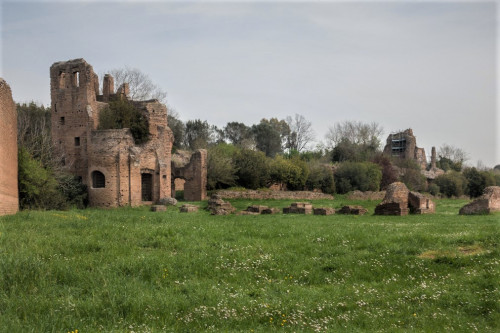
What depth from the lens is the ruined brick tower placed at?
2589 centimetres

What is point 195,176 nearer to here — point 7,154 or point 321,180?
point 321,180

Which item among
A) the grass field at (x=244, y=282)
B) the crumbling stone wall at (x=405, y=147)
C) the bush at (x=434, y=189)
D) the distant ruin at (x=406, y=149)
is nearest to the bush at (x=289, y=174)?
the bush at (x=434, y=189)

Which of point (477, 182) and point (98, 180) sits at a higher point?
point (98, 180)

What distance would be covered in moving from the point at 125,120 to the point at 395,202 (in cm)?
1764

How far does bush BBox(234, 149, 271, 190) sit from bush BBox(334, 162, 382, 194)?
8.27 meters

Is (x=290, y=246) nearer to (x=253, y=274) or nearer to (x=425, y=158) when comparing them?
(x=253, y=274)

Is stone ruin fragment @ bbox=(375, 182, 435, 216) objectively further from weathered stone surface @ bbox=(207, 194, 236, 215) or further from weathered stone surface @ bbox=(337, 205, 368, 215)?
weathered stone surface @ bbox=(207, 194, 236, 215)

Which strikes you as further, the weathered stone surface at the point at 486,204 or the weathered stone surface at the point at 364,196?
the weathered stone surface at the point at 364,196

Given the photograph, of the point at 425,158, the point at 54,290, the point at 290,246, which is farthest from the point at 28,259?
the point at 425,158

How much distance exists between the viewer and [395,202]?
20203 millimetres

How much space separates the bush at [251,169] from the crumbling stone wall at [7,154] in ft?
71.0

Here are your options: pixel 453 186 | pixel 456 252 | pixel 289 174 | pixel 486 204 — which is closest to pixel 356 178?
pixel 289 174

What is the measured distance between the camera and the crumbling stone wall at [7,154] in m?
13.4

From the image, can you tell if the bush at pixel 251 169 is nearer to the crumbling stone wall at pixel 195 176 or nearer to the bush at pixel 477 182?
the crumbling stone wall at pixel 195 176
